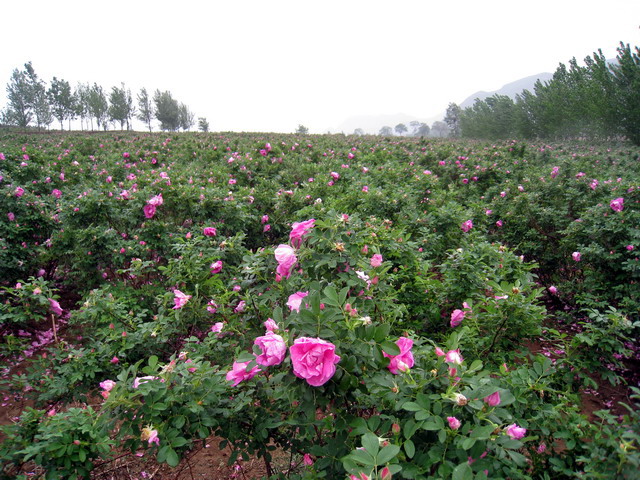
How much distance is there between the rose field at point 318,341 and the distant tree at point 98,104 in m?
49.5

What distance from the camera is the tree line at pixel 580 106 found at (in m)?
16.7

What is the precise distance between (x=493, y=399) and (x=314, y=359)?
49cm

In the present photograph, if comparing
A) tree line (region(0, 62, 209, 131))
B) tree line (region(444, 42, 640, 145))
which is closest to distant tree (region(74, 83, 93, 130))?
tree line (region(0, 62, 209, 131))

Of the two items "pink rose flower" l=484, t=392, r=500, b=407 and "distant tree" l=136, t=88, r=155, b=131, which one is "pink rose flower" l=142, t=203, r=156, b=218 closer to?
"pink rose flower" l=484, t=392, r=500, b=407

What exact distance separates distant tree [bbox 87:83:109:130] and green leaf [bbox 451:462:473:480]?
178ft

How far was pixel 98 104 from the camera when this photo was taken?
43.4 m

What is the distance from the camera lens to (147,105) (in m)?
49.7

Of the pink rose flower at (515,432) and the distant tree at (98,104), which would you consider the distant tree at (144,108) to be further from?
the pink rose flower at (515,432)

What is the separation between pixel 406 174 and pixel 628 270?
402 centimetres

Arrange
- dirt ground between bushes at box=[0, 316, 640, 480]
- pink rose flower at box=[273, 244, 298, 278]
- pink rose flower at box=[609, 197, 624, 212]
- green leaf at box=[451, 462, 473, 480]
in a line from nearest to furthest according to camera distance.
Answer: green leaf at box=[451, 462, 473, 480], pink rose flower at box=[273, 244, 298, 278], dirt ground between bushes at box=[0, 316, 640, 480], pink rose flower at box=[609, 197, 624, 212]

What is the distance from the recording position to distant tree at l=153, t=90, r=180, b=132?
4812 cm

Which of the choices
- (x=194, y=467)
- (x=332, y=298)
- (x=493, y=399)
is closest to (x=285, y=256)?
(x=332, y=298)

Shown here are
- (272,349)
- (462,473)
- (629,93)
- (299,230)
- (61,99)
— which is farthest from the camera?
(61,99)

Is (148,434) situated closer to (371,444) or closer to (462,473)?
(371,444)
